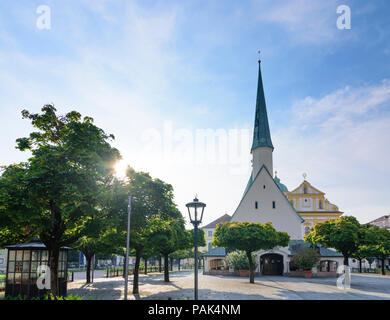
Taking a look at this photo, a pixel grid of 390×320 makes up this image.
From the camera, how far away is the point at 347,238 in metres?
29.1

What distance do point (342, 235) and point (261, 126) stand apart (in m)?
30.5

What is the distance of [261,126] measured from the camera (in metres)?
56.8

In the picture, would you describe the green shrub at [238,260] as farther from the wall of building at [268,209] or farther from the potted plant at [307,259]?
the wall of building at [268,209]

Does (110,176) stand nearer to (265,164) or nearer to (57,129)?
(57,129)

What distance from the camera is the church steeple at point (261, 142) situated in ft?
180

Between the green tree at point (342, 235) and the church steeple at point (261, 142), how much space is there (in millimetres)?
21463

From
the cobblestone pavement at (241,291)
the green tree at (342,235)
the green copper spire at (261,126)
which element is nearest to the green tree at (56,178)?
the cobblestone pavement at (241,291)

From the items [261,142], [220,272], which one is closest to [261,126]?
[261,142]

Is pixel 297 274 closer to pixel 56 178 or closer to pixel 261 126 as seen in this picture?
pixel 261 126

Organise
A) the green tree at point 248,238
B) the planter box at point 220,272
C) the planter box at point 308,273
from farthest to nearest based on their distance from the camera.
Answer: the planter box at point 220,272 < the planter box at point 308,273 < the green tree at point 248,238

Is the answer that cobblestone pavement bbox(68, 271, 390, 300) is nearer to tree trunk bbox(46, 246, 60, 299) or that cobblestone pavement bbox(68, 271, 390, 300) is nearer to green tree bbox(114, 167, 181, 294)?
green tree bbox(114, 167, 181, 294)

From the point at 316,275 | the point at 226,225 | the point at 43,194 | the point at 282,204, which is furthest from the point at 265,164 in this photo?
the point at 43,194

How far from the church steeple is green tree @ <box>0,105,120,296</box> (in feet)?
131
